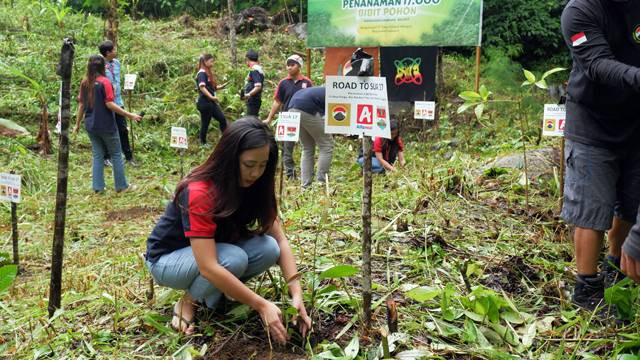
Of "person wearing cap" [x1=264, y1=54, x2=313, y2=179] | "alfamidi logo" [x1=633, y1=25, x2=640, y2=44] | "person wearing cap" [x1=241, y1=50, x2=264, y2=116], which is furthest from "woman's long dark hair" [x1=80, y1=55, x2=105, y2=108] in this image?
"alfamidi logo" [x1=633, y1=25, x2=640, y2=44]

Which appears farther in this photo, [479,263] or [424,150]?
[424,150]

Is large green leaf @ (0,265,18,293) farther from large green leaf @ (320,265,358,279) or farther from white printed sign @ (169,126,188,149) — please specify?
white printed sign @ (169,126,188,149)

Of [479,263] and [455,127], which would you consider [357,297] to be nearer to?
[479,263]

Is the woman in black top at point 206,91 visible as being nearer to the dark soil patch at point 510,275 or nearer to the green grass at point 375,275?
the green grass at point 375,275

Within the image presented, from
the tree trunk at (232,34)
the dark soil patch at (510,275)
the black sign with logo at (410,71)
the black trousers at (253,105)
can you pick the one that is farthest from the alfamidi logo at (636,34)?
the tree trunk at (232,34)

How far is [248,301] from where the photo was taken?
2.13 metres

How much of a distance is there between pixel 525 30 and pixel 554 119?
10.8m

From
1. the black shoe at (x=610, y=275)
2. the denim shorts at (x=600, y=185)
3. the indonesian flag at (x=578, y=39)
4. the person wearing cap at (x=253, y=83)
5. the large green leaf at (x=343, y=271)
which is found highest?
the person wearing cap at (x=253, y=83)

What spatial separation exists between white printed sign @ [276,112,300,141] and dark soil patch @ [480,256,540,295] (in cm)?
248

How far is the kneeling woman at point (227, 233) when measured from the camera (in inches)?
83.7

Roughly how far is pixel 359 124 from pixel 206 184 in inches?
25.4

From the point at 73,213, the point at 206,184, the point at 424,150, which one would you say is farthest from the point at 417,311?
the point at 424,150

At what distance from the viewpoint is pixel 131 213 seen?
539cm

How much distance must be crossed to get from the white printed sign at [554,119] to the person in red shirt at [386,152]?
224 cm
